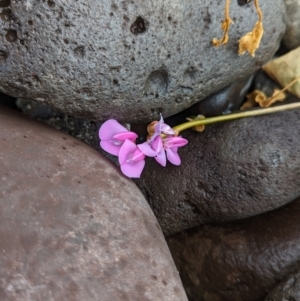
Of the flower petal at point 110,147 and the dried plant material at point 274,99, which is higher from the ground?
the dried plant material at point 274,99

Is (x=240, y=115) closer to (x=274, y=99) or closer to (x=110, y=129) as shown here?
(x=274, y=99)

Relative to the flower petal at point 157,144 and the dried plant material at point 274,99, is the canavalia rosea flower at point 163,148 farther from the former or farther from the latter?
the dried plant material at point 274,99

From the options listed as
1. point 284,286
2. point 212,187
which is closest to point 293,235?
point 284,286

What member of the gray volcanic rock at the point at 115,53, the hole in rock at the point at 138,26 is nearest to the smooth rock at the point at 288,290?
the gray volcanic rock at the point at 115,53

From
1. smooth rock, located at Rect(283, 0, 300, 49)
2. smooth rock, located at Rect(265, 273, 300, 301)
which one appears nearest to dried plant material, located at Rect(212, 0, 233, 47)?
smooth rock, located at Rect(283, 0, 300, 49)

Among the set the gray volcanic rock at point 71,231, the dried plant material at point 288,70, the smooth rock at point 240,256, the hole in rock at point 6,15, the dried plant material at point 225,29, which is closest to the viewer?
the gray volcanic rock at point 71,231

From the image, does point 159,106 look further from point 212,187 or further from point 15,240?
point 15,240
